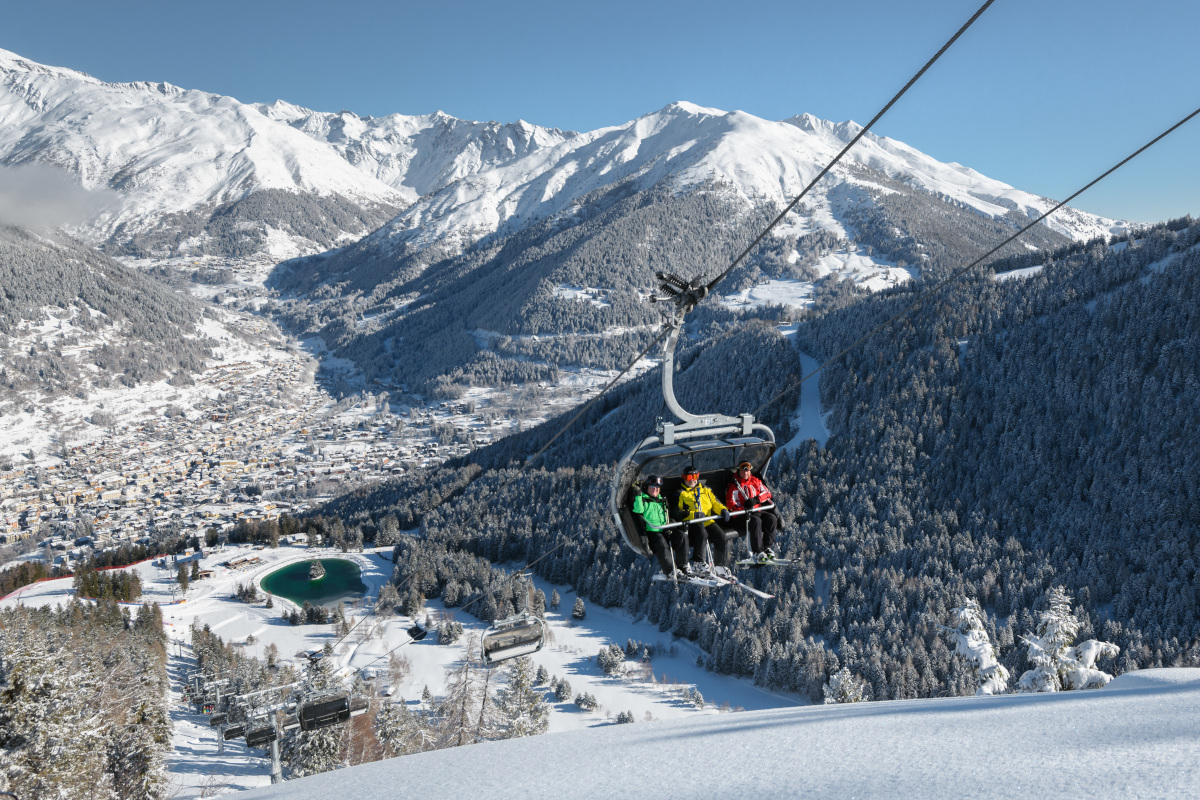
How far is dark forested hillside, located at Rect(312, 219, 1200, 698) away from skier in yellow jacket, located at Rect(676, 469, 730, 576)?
38043 mm

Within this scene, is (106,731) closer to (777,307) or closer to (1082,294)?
(1082,294)

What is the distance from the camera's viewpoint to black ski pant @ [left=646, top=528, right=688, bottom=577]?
1216 cm

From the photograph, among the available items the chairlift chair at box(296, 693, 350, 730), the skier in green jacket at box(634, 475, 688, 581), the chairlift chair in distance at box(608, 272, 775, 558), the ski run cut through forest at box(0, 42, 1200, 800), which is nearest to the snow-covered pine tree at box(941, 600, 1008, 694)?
the ski run cut through forest at box(0, 42, 1200, 800)

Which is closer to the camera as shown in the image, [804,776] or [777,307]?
[804,776]

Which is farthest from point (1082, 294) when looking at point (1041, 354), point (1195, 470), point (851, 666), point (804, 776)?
point (804, 776)

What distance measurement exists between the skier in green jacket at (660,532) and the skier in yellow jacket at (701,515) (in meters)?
0.22

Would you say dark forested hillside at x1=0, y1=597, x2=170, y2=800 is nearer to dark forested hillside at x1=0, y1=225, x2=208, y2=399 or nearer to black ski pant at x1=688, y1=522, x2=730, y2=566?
black ski pant at x1=688, y1=522, x2=730, y2=566

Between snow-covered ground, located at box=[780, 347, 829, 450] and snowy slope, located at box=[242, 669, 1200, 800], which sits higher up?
snow-covered ground, located at box=[780, 347, 829, 450]

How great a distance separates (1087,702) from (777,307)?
19167 cm

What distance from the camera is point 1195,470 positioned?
197 ft

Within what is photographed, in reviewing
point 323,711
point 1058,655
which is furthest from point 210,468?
point 1058,655

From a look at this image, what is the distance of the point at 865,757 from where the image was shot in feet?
18.2

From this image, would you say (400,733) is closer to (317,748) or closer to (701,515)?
(317,748)

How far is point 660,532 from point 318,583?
6304 cm
